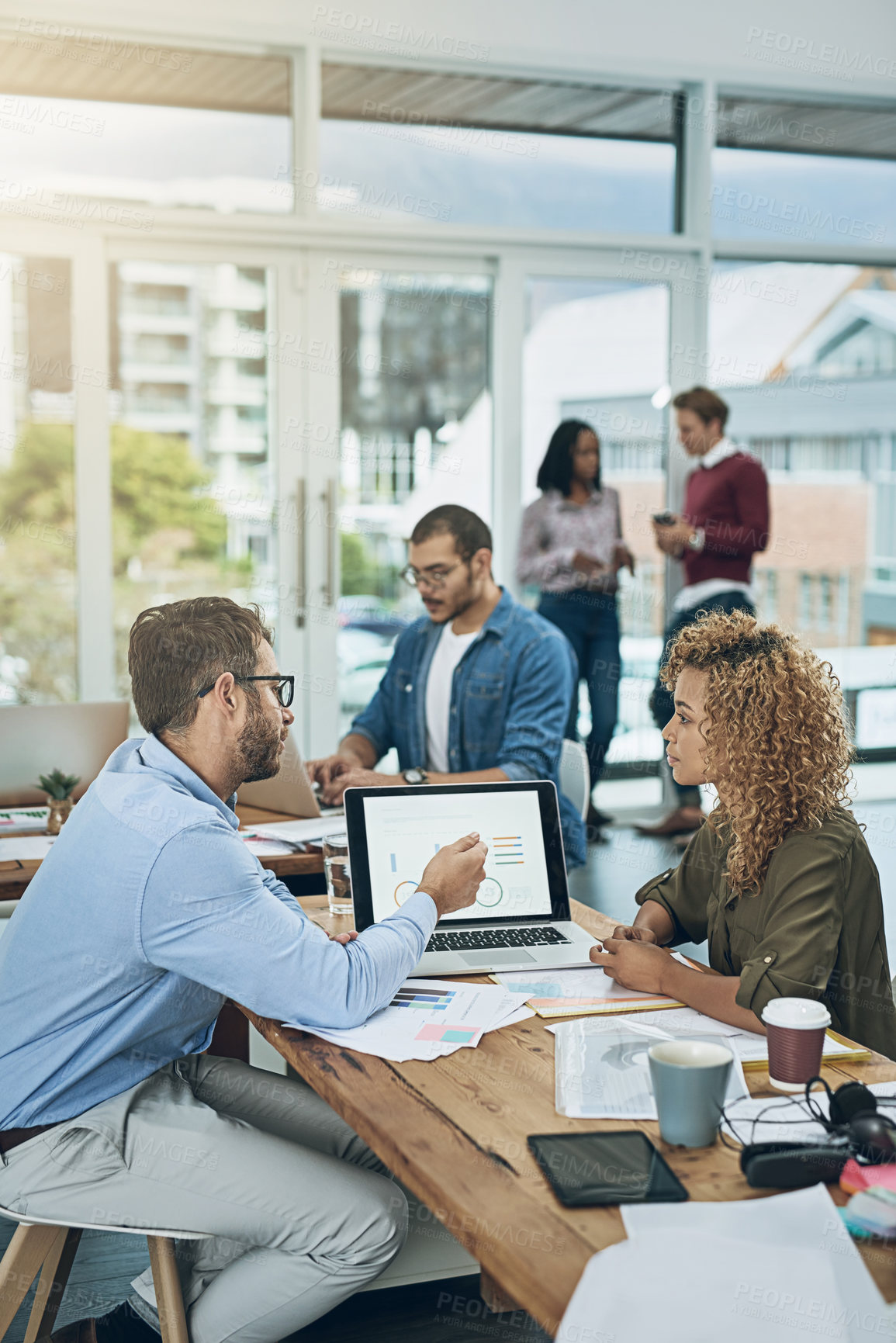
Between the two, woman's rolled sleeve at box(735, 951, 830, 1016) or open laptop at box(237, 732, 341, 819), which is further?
open laptop at box(237, 732, 341, 819)

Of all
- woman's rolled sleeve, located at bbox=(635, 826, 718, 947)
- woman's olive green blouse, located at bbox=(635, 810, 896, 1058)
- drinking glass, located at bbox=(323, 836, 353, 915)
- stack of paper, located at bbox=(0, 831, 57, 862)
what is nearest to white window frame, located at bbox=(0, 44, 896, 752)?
stack of paper, located at bbox=(0, 831, 57, 862)

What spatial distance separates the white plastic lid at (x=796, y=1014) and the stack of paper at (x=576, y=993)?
0.94 feet

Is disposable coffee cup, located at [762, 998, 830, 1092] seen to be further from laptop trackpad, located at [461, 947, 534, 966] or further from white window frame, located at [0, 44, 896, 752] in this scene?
white window frame, located at [0, 44, 896, 752]

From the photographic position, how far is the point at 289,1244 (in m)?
1.67

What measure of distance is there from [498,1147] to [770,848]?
0.66m

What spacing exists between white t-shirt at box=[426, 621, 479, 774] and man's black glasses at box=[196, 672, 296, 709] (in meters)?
1.33

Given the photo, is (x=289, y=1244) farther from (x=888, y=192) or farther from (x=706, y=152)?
(x=888, y=192)

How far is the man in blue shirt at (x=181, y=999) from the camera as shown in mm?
1618

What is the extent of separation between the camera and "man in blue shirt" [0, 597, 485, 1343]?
162 centimetres

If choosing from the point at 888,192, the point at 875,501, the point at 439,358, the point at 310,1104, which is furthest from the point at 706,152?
the point at 310,1104

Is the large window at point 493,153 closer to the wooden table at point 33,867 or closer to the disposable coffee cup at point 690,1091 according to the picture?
the wooden table at point 33,867

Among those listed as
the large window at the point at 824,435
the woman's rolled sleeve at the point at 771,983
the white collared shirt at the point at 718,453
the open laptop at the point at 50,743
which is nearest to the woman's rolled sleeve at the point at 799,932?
the woman's rolled sleeve at the point at 771,983

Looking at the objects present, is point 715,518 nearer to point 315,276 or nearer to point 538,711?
point 315,276

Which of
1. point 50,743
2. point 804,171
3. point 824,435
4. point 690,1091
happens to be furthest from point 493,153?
point 690,1091
